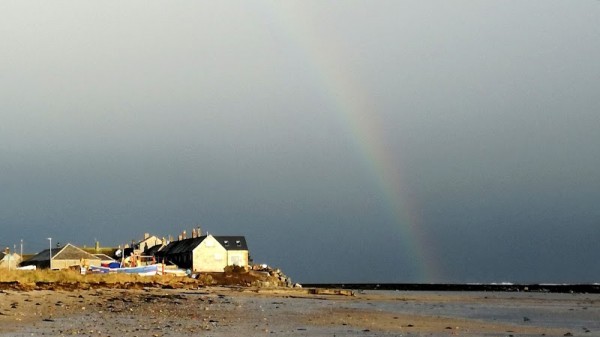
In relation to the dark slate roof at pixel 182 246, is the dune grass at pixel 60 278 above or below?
below

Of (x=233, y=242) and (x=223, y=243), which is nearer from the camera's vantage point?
(x=223, y=243)

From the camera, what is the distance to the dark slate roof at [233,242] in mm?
135375

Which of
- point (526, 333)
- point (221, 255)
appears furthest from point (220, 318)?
point (221, 255)

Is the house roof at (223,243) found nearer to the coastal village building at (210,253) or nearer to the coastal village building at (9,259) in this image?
the coastal village building at (210,253)

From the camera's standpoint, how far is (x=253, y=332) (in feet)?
91.2

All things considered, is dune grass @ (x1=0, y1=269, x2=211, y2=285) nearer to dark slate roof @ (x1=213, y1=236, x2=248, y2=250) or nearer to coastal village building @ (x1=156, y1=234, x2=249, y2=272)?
coastal village building @ (x1=156, y1=234, x2=249, y2=272)

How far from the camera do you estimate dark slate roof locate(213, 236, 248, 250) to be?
444 ft

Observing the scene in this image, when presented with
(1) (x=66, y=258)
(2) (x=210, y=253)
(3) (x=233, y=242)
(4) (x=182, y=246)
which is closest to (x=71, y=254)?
(1) (x=66, y=258)

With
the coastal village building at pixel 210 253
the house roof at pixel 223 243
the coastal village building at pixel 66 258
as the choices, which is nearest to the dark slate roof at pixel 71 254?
the coastal village building at pixel 66 258

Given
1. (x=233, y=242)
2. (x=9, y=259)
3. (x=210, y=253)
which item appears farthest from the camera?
(x=233, y=242)

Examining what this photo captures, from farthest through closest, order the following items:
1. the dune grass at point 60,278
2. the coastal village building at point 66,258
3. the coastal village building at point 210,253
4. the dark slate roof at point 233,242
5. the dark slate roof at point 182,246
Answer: the dark slate roof at point 233,242 → the dark slate roof at point 182,246 → the coastal village building at point 210,253 → the coastal village building at point 66,258 → the dune grass at point 60,278

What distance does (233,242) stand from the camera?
137m

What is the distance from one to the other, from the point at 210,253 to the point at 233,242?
296 inches

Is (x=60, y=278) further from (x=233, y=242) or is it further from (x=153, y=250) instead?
(x=153, y=250)
